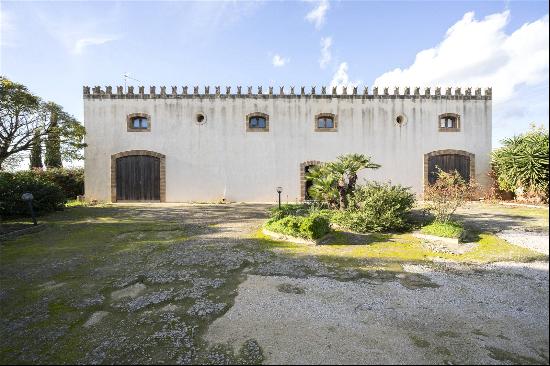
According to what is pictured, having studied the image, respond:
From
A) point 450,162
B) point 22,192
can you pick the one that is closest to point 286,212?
point 22,192

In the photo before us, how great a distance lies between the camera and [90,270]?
17.2 feet

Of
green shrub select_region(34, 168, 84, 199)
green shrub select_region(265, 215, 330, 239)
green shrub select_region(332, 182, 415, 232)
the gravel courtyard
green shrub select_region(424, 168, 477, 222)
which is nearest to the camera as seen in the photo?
the gravel courtyard

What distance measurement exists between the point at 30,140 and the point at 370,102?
16.2 metres

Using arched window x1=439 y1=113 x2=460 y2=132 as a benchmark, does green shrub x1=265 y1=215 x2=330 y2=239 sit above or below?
below

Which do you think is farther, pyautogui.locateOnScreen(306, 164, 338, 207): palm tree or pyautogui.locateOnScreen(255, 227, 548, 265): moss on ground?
pyautogui.locateOnScreen(306, 164, 338, 207): palm tree

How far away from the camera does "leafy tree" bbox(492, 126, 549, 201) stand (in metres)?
12.5

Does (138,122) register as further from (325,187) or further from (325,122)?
(325,187)

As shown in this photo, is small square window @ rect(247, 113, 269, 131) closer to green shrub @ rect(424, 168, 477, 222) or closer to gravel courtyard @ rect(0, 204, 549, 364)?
green shrub @ rect(424, 168, 477, 222)

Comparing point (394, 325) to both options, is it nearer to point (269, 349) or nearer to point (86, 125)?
point (269, 349)

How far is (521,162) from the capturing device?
13.6 m

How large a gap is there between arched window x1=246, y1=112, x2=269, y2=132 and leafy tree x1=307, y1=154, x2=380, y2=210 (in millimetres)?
6497

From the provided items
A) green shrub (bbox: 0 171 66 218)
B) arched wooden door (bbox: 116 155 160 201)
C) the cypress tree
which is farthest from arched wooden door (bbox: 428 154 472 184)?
the cypress tree

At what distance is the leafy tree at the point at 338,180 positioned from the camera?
10.0 metres

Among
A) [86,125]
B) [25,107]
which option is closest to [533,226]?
[25,107]
